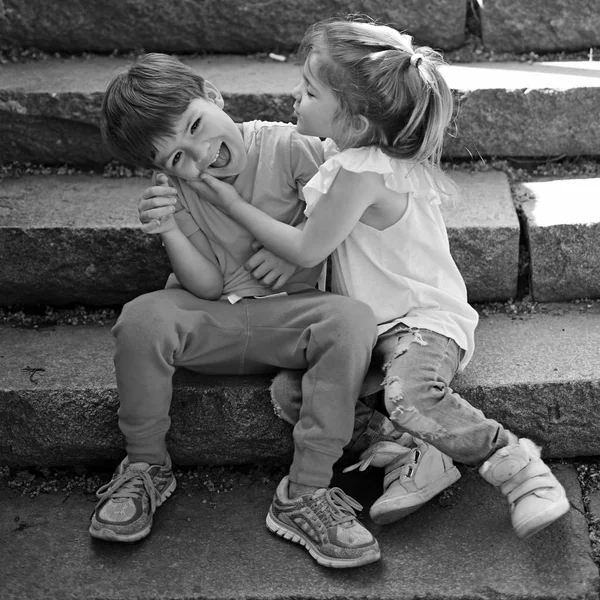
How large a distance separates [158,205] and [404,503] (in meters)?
0.90

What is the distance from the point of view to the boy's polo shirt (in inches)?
88.6

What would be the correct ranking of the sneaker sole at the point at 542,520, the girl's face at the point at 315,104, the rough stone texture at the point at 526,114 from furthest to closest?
the rough stone texture at the point at 526,114
the girl's face at the point at 315,104
the sneaker sole at the point at 542,520

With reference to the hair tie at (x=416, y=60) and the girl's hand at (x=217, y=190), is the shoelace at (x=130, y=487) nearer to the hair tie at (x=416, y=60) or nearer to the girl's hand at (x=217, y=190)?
the girl's hand at (x=217, y=190)

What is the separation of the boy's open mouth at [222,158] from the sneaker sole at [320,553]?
2.82ft

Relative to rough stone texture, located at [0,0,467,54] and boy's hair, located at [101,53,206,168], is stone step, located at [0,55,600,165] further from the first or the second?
boy's hair, located at [101,53,206,168]

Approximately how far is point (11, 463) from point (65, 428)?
204 millimetres

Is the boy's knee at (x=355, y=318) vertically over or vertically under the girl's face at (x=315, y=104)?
under

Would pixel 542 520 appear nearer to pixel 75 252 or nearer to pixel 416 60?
pixel 416 60

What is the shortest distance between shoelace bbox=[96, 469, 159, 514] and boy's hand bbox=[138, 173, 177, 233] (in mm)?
584

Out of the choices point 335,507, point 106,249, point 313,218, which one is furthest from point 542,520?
point 106,249

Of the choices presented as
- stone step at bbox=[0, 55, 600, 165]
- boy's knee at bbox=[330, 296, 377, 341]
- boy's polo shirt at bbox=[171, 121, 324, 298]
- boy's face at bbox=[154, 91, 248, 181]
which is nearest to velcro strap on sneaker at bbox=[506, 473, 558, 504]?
boy's knee at bbox=[330, 296, 377, 341]

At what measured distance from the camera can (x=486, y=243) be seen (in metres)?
2.46

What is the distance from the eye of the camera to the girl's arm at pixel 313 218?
6.79ft

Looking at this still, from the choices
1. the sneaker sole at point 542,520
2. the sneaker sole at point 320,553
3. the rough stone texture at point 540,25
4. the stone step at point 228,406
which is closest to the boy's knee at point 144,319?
the stone step at point 228,406
